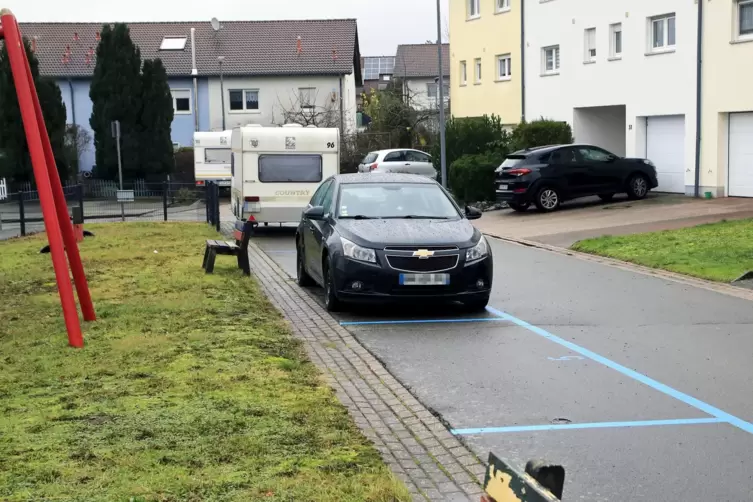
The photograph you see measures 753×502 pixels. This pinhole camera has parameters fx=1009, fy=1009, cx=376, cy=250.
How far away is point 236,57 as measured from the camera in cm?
5722

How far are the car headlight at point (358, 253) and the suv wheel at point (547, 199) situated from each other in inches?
619

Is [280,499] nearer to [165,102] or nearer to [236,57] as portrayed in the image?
[165,102]

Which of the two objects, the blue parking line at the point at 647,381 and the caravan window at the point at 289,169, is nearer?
the blue parking line at the point at 647,381

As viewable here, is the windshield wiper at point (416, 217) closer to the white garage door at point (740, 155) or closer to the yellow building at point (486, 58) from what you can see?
the white garage door at point (740, 155)

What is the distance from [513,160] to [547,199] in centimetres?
137

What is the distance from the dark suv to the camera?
85.9 feet

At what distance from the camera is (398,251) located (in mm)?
11031

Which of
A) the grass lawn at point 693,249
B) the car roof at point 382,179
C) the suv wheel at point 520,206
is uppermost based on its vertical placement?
the car roof at point 382,179

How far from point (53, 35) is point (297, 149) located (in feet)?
132

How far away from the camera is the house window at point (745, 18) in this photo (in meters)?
25.3

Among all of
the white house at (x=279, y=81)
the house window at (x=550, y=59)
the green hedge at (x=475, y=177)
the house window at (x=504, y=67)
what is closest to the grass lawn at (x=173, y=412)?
the green hedge at (x=475, y=177)

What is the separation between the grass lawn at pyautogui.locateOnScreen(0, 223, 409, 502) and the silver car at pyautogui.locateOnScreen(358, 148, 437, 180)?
91.8 feet

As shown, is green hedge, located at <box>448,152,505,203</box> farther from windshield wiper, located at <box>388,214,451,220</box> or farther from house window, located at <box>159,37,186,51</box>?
house window, located at <box>159,37,186,51</box>

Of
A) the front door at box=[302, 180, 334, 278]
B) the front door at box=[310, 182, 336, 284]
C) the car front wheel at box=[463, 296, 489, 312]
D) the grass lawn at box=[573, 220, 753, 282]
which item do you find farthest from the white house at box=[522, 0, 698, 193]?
the car front wheel at box=[463, 296, 489, 312]
